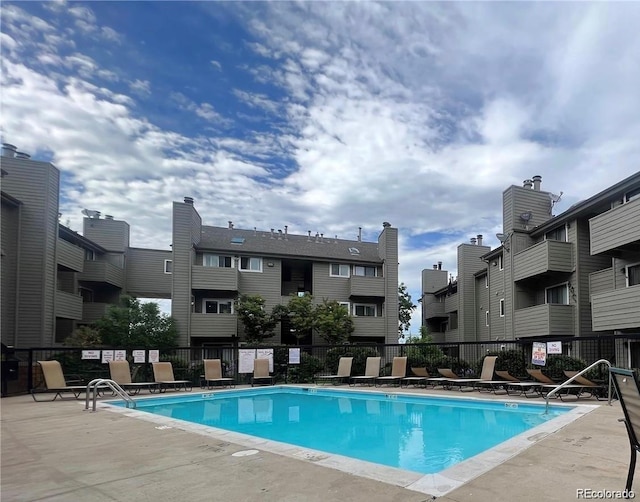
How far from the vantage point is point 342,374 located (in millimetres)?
18172

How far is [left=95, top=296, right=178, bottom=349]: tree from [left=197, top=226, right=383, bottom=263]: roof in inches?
178

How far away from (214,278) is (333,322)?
22.0 feet

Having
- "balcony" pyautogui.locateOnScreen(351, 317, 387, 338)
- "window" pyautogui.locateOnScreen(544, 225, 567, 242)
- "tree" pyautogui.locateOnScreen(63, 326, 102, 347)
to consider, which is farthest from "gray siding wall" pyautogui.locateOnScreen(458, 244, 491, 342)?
"tree" pyautogui.locateOnScreen(63, 326, 102, 347)

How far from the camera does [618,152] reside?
59.1 ft

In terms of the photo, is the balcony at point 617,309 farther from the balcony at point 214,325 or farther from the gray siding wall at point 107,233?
the gray siding wall at point 107,233

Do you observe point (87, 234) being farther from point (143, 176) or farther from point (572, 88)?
point (572, 88)

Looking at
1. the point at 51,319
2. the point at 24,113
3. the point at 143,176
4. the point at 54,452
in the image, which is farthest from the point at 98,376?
the point at 54,452

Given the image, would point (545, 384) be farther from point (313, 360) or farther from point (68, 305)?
point (68, 305)

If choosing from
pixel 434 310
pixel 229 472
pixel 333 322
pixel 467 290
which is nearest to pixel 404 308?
pixel 434 310

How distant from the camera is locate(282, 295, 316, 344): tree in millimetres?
24797

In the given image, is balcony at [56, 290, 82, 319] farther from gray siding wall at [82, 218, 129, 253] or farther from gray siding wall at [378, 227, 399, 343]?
gray siding wall at [378, 227, 399, 343]

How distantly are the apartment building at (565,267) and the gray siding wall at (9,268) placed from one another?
2088cm

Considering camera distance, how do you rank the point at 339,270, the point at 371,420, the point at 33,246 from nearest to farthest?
the point at 371,420 < the point at 33,246 < the point at 339,270

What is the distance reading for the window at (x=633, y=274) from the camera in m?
16.6
